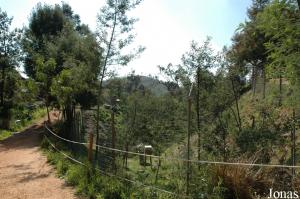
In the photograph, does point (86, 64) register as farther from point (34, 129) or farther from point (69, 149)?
point (34, 129)

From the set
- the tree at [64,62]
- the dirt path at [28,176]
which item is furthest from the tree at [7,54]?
the dirt path at [28,176]

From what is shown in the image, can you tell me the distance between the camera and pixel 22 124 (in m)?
29.4

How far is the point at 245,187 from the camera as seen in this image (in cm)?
634

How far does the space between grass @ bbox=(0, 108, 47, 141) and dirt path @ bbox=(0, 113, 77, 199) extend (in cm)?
512

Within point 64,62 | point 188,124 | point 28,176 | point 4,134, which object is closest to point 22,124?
point 4,134

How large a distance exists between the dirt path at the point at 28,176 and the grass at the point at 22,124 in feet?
16.8

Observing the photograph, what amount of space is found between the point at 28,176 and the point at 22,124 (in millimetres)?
18062

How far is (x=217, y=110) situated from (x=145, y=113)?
5356mm

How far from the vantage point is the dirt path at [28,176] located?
1002 centimetres

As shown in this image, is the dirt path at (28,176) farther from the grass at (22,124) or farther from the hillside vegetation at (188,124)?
the grass at (22,124)

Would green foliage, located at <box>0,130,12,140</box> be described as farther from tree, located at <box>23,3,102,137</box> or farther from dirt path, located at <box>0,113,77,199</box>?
tree, located at <box>23,3,102,137</box>

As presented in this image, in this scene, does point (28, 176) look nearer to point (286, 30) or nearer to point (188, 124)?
point (188, 124)

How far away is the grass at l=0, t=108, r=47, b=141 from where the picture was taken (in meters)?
25.3

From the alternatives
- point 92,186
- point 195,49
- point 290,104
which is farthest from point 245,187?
point 195,49
